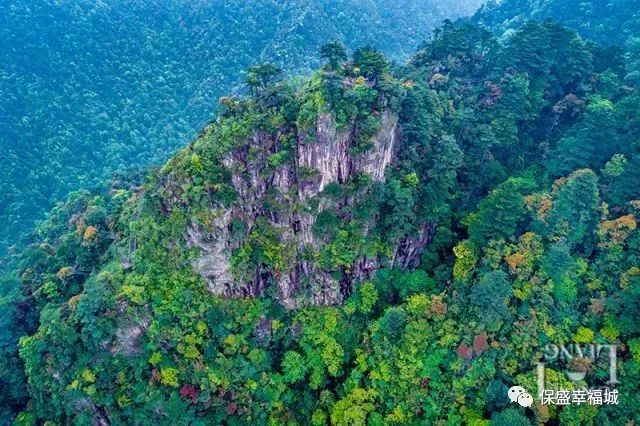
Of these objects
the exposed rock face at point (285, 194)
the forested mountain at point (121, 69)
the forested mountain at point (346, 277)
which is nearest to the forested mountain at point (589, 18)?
the forested mountain at point (346, 277)

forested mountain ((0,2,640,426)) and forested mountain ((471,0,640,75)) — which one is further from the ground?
forested mountain ((471,0,640,75))

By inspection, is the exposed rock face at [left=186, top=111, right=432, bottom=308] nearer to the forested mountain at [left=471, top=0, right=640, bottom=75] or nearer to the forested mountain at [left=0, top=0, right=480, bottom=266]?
the forested mountain at [left=471, top=0, right=640, bottom=75]

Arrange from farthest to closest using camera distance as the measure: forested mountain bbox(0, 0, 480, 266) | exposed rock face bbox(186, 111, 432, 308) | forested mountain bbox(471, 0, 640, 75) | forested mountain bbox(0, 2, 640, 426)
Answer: forested mountain bbox(0, 0, 480, 266), forested mountain bbox(471, 0, 640, 75), exposed rock face bbox(186, 111, 432, 308), forested mountain bbox(0, 2, 640, 426)

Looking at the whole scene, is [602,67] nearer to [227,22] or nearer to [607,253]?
[607,253]

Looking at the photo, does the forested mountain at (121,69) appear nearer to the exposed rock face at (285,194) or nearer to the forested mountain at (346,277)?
the forested mountain at (346,277)

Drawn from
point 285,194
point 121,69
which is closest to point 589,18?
point 285,194

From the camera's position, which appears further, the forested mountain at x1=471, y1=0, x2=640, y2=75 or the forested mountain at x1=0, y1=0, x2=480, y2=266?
the forested mountain at x1=0, y1=0, x2=480, y2=266

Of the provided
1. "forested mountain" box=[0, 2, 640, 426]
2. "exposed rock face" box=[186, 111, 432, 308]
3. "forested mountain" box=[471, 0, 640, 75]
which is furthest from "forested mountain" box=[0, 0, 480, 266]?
"exposed rock face" box=[186, 111, 432, 308]
